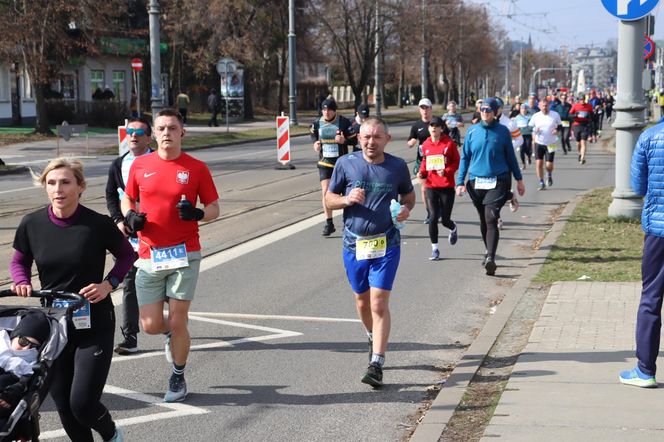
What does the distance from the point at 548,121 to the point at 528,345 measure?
13.7 meters

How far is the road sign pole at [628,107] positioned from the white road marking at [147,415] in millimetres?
8976

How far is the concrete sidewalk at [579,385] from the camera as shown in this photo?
5523 mm

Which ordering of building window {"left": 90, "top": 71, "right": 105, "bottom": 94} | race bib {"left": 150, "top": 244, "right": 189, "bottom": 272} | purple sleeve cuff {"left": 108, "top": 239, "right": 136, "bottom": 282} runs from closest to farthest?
purple sleeve cuff {"left": 108, "top": 239, "right": 136, "bottom": 282}, race bib {"left": 150, "top": 244, "right": 189, "bottom": 272}, building window {"left": 90, "top": 71, "right": 105, "bottom": 94}

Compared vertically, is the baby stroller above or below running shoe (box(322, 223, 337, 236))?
above

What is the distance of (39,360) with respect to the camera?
4477 mm

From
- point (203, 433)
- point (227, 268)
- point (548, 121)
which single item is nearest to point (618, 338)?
point (203, 433)

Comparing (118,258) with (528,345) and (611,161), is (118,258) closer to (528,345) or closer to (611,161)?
(528,345)

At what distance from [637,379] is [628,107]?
8.21 meters

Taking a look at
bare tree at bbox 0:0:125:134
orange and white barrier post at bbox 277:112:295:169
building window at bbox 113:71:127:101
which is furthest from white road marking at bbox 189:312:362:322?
building window at bbox 113:71:127:101

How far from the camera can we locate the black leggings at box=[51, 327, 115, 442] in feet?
16.0

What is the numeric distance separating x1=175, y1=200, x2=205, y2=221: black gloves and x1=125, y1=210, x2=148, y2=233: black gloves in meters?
0.24

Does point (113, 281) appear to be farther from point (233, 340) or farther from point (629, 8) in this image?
point (629, 8)

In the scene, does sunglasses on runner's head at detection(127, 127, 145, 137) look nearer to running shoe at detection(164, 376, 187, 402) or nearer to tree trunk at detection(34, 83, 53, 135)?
running shoe at detection(164, 376, 187, 402)

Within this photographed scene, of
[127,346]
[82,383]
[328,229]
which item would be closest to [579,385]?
[82,383]
